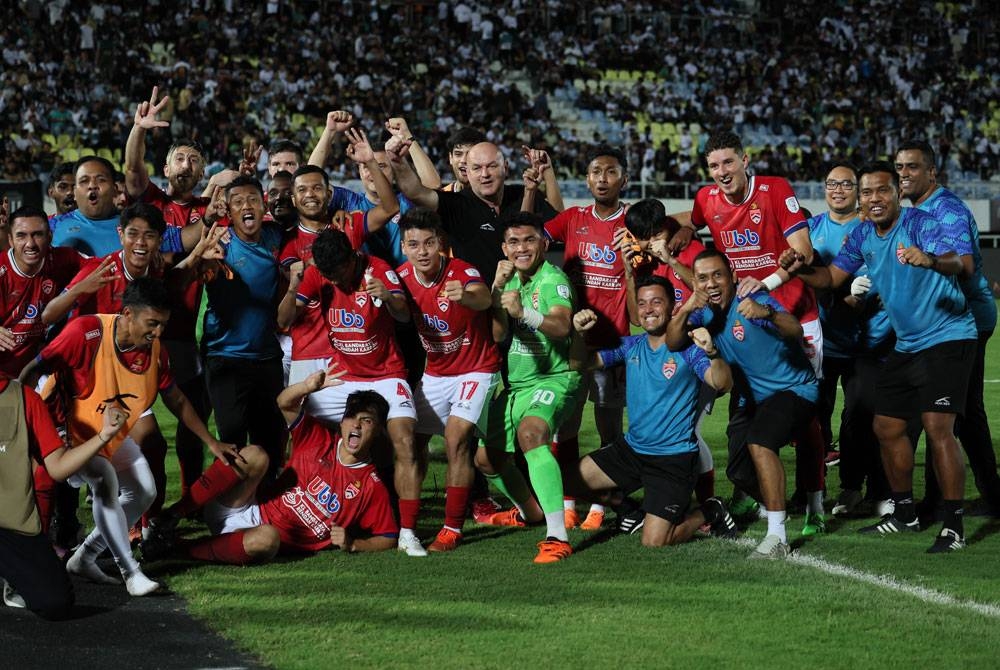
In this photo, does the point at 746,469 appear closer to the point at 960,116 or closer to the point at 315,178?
the point at 315,178

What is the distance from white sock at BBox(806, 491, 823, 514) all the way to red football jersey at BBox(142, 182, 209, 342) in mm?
3716

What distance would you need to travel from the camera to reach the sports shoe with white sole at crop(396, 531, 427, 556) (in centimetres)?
668

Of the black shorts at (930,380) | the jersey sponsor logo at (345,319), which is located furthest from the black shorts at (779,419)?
the jersey sponsor logo at (345,319)

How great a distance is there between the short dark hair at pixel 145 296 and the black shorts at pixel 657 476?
2653 mm

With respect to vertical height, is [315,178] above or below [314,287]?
above

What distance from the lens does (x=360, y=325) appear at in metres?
7.16

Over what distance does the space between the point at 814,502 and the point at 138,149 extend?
4716mm

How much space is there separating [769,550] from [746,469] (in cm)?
77

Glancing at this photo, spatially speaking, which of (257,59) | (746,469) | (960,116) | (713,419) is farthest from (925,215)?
(960,116)

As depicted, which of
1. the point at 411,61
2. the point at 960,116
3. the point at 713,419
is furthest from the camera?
the point at 960,116

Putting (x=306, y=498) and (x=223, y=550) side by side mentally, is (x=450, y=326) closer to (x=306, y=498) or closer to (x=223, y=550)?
(x=306, y=498)

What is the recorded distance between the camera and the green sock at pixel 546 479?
678 centimetres

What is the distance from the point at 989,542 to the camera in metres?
6.95

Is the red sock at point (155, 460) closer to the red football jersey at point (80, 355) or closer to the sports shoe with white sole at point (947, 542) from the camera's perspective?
the red football jersey at point (80, 355)
